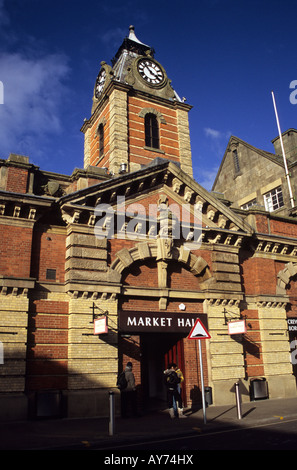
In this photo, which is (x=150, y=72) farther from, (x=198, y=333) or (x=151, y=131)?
(x=198, y=333)

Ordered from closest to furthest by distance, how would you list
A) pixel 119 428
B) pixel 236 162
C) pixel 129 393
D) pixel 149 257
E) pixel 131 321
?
pixel 119 428
pixel 129 393
pixel 131 321
pixel 149 257
pixel 236 162

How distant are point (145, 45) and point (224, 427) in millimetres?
27255

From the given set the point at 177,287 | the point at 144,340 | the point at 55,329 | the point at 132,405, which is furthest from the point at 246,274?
the point at 55,329

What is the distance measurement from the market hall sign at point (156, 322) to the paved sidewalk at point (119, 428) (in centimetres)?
310

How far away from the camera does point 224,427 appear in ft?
36.1

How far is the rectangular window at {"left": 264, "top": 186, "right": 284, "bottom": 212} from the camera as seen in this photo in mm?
27422

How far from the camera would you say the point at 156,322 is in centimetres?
1571

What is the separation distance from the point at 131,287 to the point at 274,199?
16.5m

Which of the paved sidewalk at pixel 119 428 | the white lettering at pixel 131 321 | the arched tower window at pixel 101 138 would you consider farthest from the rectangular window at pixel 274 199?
the white lettering at pixel 131 321

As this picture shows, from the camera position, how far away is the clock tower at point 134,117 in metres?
24.0

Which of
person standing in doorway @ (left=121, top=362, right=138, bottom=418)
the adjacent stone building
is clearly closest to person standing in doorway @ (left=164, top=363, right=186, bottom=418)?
person standing in doorway @ (left=121, top=362, right=138, bottom=418)
